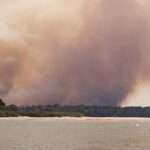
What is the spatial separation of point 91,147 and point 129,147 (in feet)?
18.2

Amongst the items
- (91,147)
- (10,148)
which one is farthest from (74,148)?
(10,148)

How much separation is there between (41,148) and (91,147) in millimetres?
7062

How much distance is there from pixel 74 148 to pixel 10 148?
894 cm

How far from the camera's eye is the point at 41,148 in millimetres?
94188

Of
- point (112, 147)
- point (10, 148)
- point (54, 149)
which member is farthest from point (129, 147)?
point (10, 148)

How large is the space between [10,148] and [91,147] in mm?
11399

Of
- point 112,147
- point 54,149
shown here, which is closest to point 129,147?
point 112,147

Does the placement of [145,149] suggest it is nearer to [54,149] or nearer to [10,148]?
[54,149]

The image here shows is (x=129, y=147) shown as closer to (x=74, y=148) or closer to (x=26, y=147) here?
(x=74, y=148)

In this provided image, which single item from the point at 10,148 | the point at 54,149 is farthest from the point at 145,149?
the point at 10,148

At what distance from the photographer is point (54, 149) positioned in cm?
9275

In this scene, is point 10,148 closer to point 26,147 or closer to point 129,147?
point 26,147

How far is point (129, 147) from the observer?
9575 centimetres

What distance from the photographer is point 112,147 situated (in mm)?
95438
